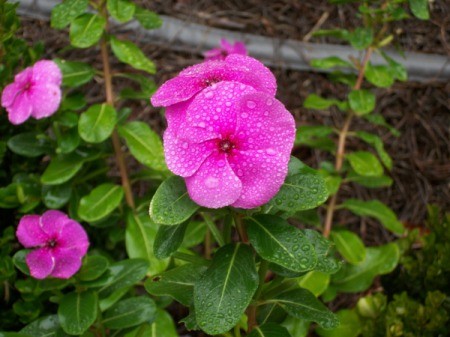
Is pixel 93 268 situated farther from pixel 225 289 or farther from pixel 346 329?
pixel 346 329

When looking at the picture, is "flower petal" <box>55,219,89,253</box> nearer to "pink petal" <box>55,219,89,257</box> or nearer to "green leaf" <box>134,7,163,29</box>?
"pink petal" <box>55,219,89,257</box>

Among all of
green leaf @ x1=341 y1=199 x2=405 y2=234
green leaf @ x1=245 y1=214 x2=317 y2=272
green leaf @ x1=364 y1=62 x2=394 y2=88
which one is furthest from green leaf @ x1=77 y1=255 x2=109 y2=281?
green leaf @ x1=364 y1=62 x2=394 y2=88

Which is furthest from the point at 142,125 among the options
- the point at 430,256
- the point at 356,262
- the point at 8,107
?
the point at 430,256

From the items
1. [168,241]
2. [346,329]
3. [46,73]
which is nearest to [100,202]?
[46,73]

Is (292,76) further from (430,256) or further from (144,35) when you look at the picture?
(430,256)

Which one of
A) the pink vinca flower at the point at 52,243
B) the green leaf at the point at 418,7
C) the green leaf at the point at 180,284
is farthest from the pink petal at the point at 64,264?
the green leaf at the point at 418,7

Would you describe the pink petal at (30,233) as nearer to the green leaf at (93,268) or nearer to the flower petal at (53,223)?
the flower petal at (53,223)
